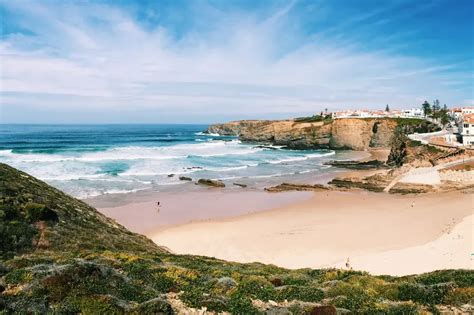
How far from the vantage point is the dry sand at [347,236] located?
57.0 ft

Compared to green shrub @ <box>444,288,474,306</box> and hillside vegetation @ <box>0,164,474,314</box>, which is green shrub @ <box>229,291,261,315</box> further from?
green shrub @ <box>444,288,474,306</box>

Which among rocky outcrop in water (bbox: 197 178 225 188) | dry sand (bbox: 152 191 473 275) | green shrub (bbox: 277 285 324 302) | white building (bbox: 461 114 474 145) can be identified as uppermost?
white building (bbox: 461 114 474 145)

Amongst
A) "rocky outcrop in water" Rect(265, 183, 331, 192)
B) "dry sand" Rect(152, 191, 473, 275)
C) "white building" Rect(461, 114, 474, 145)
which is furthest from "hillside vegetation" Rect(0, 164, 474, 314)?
"white building" Rect(461, 114, 474, 145)

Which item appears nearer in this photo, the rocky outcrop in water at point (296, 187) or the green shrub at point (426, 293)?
the green shrub at point (426, 293)

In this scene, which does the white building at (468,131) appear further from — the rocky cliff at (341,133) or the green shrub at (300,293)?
the green shrub at (300,293)

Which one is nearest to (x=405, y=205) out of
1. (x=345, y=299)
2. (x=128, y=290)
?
(x=345, y=299)

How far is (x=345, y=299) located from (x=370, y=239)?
596 inches

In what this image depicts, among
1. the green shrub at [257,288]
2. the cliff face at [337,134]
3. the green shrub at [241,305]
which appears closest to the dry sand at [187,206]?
the green shrub at [257,288]

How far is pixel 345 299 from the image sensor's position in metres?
7.49

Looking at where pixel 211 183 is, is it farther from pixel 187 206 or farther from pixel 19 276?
pixel 19 276

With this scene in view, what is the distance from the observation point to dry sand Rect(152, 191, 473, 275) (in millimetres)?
17375

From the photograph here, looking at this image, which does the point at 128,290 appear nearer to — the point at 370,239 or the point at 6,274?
the point at 6,274

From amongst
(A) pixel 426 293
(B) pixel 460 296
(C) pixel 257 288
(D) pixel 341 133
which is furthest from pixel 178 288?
(D) pixel 341 133

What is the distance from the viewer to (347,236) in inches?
874
